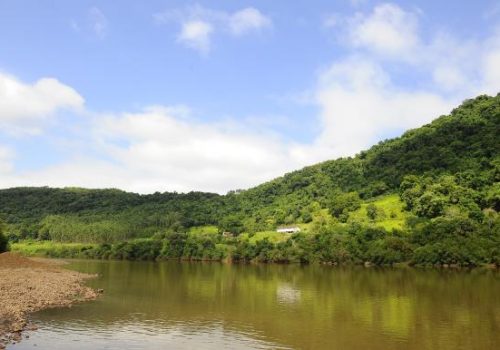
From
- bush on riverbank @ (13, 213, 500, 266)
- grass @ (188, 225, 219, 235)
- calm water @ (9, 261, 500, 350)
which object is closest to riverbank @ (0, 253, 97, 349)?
calm water @ (9, 261, 500, 350)

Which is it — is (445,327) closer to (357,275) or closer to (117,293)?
(117,293)

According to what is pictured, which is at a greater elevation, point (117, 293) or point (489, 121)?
point (489, 121)

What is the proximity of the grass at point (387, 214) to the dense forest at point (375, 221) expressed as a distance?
1.07 feet

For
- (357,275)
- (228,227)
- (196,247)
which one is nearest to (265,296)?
(357,275)

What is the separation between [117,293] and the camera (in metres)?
60.0

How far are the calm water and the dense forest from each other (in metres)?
39.1

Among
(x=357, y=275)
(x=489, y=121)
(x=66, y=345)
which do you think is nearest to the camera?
(x=66, y=345)

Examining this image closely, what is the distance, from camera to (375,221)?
444 ft

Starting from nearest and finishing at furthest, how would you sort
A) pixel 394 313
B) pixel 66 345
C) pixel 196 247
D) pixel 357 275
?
pixel 66 345, pixel 394 313, pixel 357 275, pixel 196 247

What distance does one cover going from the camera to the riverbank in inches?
1398

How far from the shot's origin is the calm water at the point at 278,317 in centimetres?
3375

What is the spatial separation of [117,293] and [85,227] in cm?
13952

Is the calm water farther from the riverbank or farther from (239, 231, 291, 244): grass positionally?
(239, 231, 291, 244): grass

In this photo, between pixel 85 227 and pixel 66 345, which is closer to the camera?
pixel 66 345
